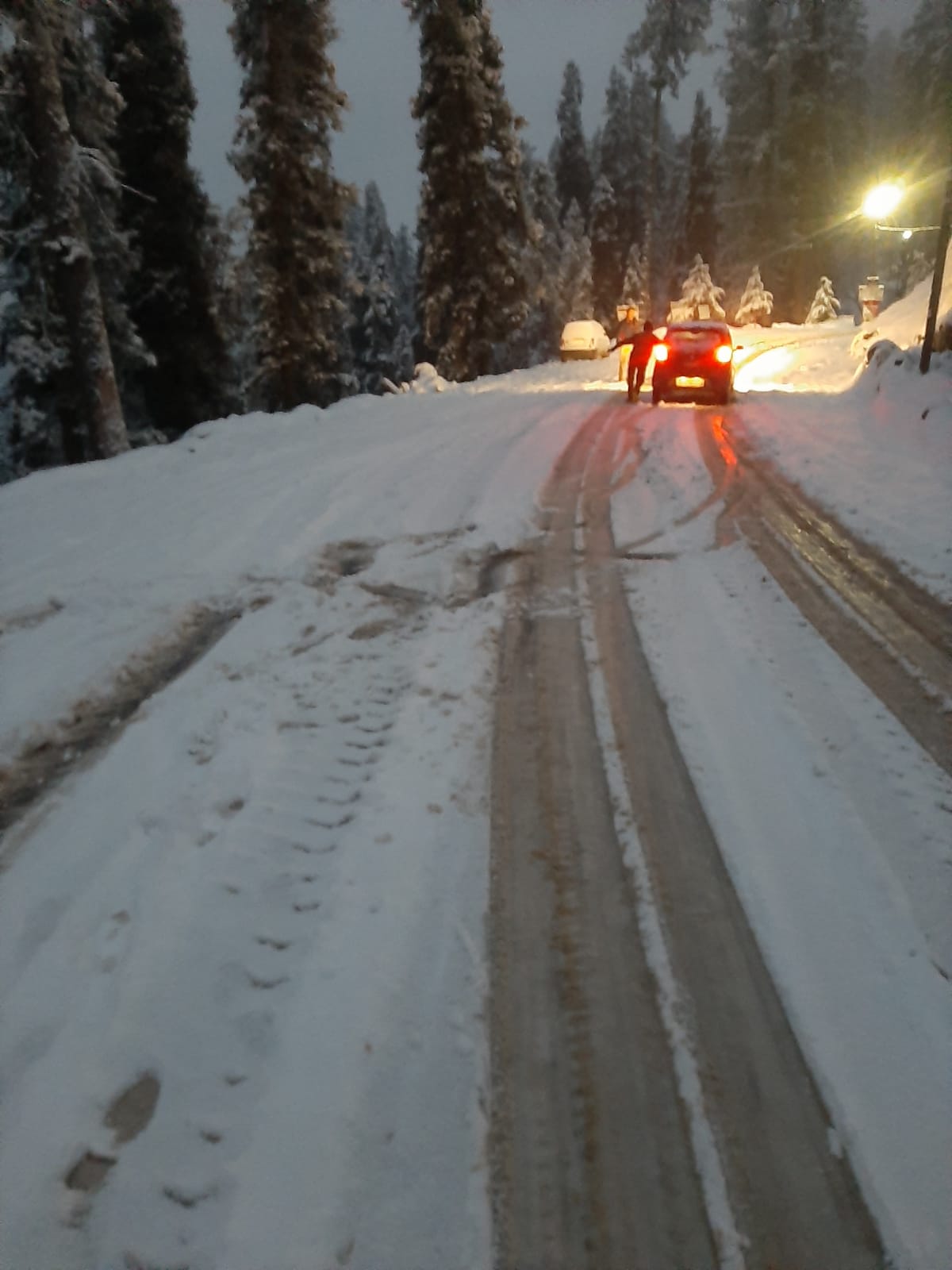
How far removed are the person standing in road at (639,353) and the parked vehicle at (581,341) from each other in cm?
1692

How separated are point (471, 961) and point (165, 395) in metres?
21.2

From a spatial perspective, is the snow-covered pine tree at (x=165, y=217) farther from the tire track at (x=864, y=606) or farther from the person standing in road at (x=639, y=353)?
the tire track at (x=864, y=606)

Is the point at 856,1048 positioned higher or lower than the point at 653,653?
lower

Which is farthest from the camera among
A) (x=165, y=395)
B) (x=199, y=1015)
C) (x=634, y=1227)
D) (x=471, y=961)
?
(x=165, y=395)

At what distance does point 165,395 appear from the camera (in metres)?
20.6

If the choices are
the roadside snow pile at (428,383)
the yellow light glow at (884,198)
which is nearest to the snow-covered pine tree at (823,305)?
the yellow light glow at (884,198)

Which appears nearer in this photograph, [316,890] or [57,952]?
[57,952]

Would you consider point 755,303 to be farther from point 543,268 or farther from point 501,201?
point 501,201

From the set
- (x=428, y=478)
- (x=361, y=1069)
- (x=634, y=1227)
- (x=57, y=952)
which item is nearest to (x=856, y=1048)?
(x=634, y=1227)

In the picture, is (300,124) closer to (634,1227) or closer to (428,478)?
(428,478)

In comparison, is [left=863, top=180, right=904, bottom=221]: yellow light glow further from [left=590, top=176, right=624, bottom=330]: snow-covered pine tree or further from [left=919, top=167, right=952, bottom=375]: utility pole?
[left=590, top=176, right=624, bottom=330]: snow-covered pine tree

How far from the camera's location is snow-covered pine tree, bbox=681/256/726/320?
143ft

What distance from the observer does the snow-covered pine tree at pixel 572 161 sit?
57375 mm

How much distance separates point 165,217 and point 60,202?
384 inches
